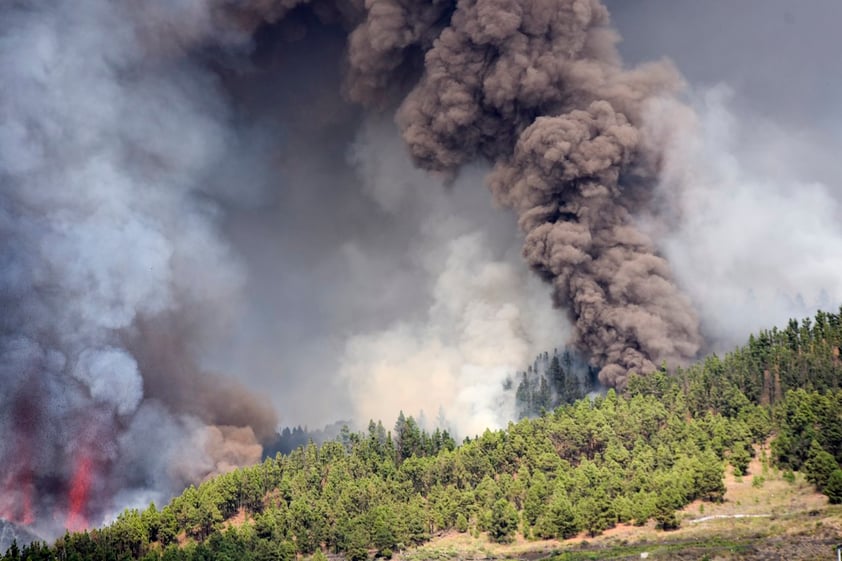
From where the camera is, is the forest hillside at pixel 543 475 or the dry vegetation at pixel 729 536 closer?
the dry vegetation at pixel 729 536

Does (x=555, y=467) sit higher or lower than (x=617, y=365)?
lower

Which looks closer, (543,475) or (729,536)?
(729,536)

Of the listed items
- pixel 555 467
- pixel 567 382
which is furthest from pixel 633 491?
pixel 567 382

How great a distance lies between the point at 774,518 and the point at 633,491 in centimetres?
1295

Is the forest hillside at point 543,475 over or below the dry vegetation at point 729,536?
over

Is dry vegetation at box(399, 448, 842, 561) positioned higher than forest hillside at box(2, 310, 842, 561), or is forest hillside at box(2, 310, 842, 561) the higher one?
forest hillside at box(2, 310, 842, 561)

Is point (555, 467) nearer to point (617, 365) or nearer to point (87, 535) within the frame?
point (617, 365)

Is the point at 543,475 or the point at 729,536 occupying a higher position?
the point at 543,475

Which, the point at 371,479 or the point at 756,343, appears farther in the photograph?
the point at 756,343

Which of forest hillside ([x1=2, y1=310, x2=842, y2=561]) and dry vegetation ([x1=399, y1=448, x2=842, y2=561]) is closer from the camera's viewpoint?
dry vegetation ([x1=399, y1=448, x2=842, y2=561])

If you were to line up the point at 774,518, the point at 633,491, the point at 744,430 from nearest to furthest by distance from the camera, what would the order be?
the point at 774,518, the point at 633,491, the point at 744,430

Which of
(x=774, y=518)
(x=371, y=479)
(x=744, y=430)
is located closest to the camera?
(x=774, y=518)

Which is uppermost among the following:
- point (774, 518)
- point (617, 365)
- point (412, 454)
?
point (617, 365)

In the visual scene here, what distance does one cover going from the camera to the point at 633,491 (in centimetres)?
9225
